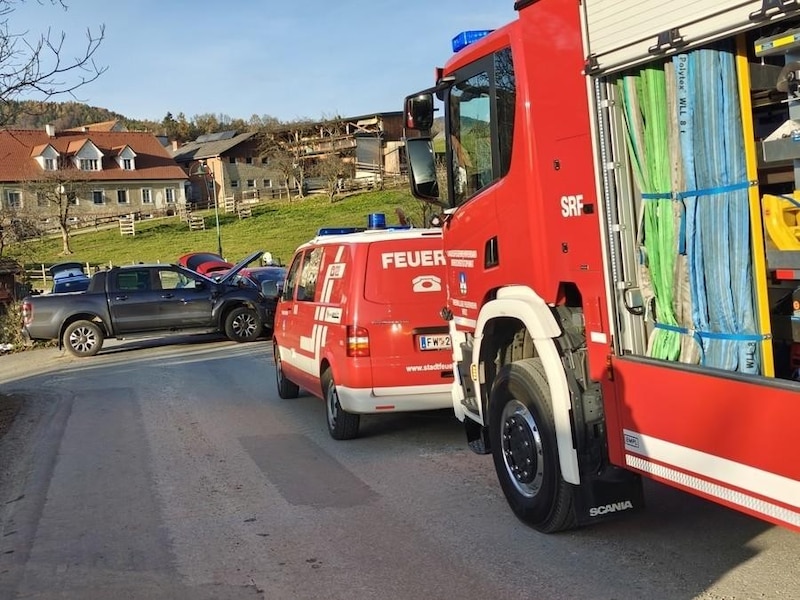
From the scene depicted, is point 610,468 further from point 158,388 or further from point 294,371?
point 158,388

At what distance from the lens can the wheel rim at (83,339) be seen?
17.3 metres

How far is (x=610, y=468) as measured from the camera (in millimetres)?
4613

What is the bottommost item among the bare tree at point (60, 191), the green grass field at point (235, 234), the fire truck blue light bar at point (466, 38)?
the fire truck blue light bar at point (466, 38)

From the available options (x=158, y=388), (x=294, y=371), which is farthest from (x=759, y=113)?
(x=158, y=388)

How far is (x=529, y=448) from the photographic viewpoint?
5.04 metres

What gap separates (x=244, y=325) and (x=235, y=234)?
124 feet

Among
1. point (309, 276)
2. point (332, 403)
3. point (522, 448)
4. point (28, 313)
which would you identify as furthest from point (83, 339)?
point (522, 448)

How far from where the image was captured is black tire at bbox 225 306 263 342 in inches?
707

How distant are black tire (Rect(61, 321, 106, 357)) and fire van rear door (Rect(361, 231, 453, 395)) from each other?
11.7 meters

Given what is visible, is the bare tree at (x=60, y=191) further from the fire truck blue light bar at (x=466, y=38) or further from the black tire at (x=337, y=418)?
the fire truck blue light bar at (x=466, y=38)

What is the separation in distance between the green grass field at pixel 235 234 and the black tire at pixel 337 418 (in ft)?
110

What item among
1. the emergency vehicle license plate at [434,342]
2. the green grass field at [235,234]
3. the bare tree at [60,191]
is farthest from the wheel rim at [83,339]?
the bare tree at [60,191]

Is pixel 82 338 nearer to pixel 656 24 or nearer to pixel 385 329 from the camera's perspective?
pixel 385 329

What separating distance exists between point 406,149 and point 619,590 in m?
3.72
